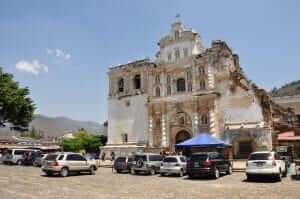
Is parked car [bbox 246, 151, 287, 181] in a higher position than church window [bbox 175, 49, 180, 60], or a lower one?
lower

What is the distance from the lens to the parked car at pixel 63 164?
771 inches

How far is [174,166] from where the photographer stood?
65.2 feet

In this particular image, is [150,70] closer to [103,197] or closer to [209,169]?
[209,169]

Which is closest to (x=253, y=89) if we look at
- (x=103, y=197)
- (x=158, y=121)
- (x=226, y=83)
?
(x=226, y=83)

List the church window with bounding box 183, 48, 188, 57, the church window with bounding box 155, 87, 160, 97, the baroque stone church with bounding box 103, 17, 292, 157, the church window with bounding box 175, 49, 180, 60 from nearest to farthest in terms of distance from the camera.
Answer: the baroque stone church with bounding box 103, 17, 292, 157
the church window with bounding box 183, 48, 188, 57
the church window with bounding box 175, 49, 180, 60
the church window with bounding box 155, 87, 160, 97

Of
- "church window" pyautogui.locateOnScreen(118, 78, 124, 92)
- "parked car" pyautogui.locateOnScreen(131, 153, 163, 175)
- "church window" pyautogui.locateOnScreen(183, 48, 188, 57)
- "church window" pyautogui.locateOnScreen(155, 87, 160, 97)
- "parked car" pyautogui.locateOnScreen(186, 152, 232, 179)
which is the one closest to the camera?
"parked car" pyautogui.locateOnScreen(186, 152, 232, 179)

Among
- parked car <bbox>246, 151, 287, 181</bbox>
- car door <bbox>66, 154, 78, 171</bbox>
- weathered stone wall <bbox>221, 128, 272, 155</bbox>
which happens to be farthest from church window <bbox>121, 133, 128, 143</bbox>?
parked car <bbox>246, 151, 287, 181</bbox>

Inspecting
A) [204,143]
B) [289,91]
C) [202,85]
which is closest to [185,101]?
[202,85]

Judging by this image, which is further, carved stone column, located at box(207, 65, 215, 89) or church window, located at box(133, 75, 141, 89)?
church window, located at box(133, 75, 141, 89)

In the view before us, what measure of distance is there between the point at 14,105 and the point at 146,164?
79.2ft

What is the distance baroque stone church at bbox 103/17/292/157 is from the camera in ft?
114

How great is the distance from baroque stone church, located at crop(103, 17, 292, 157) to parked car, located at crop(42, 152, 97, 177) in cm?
1955

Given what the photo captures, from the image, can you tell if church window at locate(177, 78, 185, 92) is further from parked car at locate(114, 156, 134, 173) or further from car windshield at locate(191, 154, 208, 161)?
car windshield at locate(191, 154, 208, 161)

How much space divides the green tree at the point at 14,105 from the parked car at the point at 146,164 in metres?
22.8
